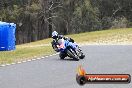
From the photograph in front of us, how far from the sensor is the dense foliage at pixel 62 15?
53.4m

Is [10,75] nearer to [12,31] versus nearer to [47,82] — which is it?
[47,82]

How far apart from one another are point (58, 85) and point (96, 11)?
44791 mm

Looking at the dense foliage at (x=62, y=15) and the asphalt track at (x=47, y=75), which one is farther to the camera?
the dense foliage at (x=62, y=15)

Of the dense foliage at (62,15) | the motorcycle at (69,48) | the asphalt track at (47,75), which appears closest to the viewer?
the asphalt track at (47,75)

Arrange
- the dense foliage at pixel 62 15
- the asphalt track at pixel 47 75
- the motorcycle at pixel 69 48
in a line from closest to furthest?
the asphalt track at pixel 47 75 → the motorcycle at pixel 69 48 → the dense foliage at pixel 62 15

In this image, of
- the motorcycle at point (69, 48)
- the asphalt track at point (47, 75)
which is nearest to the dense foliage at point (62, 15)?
the motorcycle at point (69, 48)

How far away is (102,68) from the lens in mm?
13805

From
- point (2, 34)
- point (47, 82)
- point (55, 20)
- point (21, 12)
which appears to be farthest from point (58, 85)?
point (55, 20)

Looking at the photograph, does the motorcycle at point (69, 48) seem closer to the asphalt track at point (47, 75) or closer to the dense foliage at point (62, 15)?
the asphalt track at point (47, 75)

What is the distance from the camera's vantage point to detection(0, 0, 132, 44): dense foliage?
53.4m

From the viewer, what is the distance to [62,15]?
57.4m

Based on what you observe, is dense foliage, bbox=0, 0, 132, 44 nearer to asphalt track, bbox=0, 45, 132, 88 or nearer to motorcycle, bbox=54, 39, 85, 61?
motorcycle, bbox=54, 39, 85, 61

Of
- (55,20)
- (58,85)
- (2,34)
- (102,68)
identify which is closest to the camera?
(58,85)

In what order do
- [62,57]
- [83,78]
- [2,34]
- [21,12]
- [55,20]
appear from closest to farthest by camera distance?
1. [83,78]
2. [62,57]
3. [2,34]
4. [21,12]
5. [55,20]
